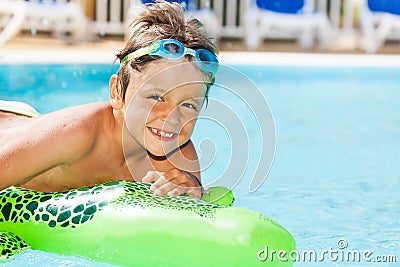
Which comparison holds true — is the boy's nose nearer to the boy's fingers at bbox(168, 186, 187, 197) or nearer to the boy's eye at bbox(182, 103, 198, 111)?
the boy's eye at bbox(182, 103, 198, 111)

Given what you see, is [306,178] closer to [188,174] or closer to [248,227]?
[188,174]

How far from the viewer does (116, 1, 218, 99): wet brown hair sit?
2.94 meters

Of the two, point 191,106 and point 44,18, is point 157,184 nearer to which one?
point 191,106

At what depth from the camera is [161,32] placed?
295 centimetres

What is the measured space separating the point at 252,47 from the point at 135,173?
28.0ft

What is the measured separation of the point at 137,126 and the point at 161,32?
0.35 metres

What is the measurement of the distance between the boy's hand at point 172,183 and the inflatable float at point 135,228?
0.12 feet

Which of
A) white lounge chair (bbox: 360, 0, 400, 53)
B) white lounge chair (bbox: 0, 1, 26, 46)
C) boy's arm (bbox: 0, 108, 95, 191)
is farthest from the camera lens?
white lounge chair (bbox: 360, 0, 400, 53)

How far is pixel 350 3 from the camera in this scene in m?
12.5

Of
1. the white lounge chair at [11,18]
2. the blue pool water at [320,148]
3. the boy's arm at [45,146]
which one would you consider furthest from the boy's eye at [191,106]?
the white lounge chair at [11,18]

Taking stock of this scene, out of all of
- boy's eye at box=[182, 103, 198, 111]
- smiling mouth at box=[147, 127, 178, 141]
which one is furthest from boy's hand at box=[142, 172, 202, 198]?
boy's eye at box=[182, 103, 198, 111]

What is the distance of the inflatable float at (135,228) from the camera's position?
2.56m

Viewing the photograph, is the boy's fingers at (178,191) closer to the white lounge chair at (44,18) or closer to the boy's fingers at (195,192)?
the boy's fingers at (195,192)

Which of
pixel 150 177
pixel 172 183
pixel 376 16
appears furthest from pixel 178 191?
pixel 376 16
